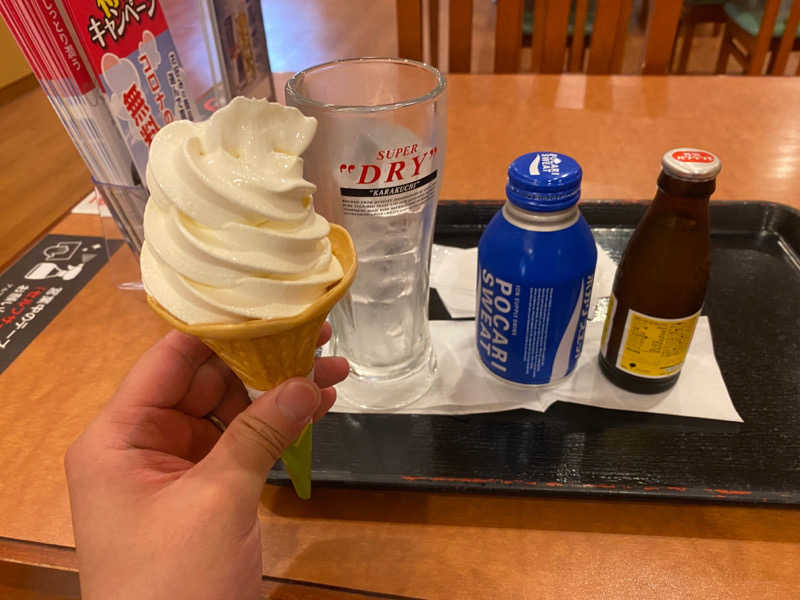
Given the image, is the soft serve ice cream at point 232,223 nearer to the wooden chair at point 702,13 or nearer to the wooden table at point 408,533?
the wooden table at point 408,533

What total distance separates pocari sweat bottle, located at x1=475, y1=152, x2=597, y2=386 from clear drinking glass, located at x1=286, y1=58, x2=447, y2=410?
0.08m

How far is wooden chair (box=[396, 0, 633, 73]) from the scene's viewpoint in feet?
4.79

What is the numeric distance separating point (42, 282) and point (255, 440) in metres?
0.63

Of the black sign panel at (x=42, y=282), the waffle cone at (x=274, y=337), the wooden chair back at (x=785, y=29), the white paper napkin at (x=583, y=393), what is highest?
the waffle cone at (x=274, y=337)

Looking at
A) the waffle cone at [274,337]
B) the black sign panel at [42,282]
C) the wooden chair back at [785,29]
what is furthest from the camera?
the wooden chair back at [785,29]

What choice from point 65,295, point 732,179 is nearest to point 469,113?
point 732,179

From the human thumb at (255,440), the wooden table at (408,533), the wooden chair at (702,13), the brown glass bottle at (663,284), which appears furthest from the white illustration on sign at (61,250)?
the wooden chair at (702,13)

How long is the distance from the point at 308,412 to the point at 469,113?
0.97 m

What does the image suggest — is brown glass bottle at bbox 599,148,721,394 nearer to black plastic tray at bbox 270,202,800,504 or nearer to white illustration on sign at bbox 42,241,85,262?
black plastic tray at bbox 270,202,800,504

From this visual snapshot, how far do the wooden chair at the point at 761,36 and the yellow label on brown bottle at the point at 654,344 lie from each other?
4.83 feet

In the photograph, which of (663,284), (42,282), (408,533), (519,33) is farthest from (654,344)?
(519,33)

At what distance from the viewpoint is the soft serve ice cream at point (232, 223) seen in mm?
406

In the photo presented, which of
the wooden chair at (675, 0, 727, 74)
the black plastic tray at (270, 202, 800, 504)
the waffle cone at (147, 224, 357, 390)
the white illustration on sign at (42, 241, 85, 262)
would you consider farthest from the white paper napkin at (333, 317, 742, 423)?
the wooden chair at (675, 0, 727, 74)

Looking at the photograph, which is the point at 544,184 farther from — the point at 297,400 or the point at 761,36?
the point at 761,36
